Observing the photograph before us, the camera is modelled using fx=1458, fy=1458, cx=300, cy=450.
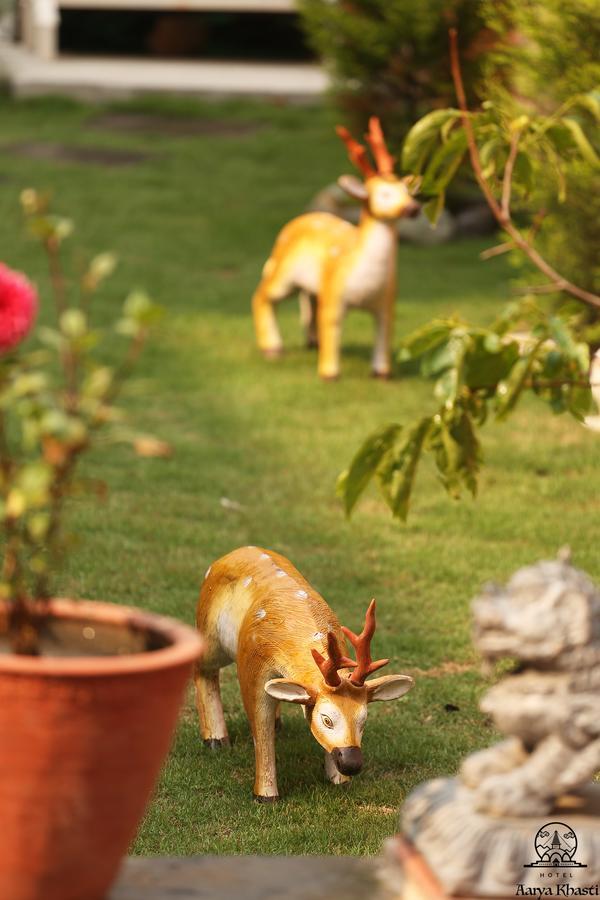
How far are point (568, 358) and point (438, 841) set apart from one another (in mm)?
2013

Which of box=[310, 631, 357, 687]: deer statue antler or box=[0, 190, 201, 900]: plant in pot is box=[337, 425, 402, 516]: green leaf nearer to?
box=[310, 631, 357, 687]: deer statue antler

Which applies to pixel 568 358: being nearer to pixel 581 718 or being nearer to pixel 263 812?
pixel 263 812

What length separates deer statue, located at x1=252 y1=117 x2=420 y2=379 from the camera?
8.81 metres

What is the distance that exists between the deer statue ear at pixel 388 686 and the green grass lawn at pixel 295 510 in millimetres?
315

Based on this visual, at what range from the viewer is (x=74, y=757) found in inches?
81.4

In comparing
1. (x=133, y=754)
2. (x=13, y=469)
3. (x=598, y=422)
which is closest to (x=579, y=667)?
(x=133, y=754)

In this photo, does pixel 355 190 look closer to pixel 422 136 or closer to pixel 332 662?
pixel 422 136

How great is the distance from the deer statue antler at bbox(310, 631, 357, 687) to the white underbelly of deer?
17.5 ft

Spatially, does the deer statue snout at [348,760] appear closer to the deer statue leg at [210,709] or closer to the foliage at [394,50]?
the deer statue leg at [210,709]

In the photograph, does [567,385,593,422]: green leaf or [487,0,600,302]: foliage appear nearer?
[567,385,593,422]: green leaf

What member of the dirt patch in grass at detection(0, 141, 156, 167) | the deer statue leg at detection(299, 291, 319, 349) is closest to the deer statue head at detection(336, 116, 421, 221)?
the deer statue leg at detection(299, 291, 319, 349)

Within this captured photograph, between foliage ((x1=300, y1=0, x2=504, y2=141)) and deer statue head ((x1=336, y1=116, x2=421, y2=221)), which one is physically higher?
deer statue head ((x1=336, y1=116, x2=421, y2=221))

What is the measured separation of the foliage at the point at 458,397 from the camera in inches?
156

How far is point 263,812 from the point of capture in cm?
391
